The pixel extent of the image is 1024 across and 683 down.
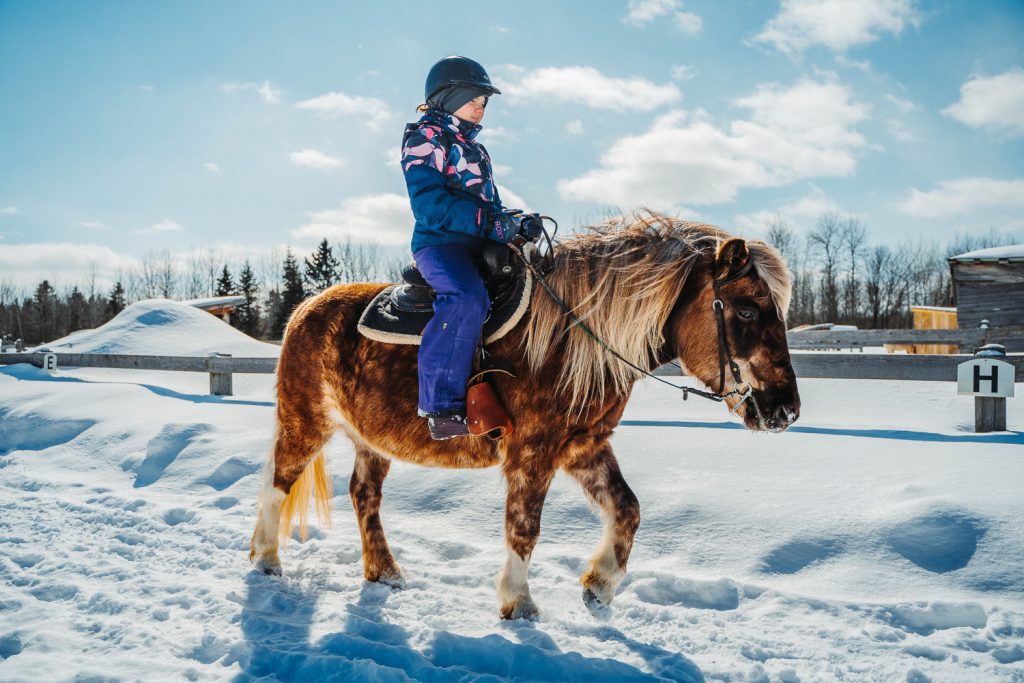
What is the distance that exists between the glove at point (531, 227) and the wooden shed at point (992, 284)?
1876cm

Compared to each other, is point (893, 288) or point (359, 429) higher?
point (893, 288)

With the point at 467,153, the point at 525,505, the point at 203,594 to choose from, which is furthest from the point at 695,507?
the point at 203,594

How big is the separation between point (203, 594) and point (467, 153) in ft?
8.82

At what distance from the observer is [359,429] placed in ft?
11.3

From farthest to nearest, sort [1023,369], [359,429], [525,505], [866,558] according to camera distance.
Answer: [1023,369]
[359,429]
[866,558]
[525,505]

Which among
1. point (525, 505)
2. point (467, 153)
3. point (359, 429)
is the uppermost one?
point (467, 153)

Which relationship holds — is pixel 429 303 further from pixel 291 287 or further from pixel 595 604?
pixel 291 287

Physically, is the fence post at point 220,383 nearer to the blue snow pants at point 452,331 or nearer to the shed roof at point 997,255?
the blue snow pants at point 452,331

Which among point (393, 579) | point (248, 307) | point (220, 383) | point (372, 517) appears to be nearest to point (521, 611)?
point (393, 579)

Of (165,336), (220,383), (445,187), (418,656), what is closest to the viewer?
(418,656)

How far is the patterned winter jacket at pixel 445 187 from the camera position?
114 inches

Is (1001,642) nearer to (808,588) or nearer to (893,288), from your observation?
(808,588)

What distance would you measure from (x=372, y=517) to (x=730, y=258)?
103 inches

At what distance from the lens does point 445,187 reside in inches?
116
